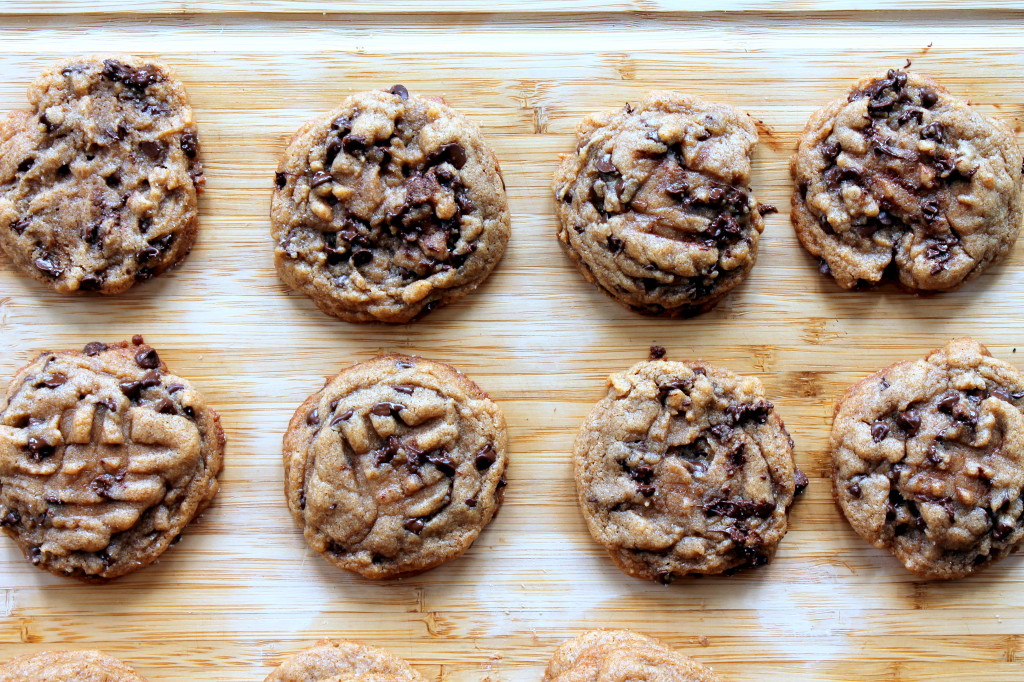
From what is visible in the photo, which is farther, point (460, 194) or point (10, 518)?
point (460, 194)

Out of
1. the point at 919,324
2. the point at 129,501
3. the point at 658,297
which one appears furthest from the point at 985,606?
the point at 129,501

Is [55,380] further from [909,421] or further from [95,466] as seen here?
[909,421]

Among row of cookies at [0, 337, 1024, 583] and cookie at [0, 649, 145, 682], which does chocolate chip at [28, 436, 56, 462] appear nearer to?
row of cookies at [0, 337, 1024, 583]

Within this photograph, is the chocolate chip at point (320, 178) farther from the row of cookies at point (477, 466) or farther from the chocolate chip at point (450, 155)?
the row of cookies at point (477, 466)

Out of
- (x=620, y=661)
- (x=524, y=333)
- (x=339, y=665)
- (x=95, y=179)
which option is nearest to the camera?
(x=620, y=661)

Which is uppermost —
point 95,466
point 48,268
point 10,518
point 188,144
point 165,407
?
point 188,144

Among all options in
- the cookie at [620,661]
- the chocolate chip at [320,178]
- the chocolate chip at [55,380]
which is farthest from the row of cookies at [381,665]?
the chocolate chip at [320,178]

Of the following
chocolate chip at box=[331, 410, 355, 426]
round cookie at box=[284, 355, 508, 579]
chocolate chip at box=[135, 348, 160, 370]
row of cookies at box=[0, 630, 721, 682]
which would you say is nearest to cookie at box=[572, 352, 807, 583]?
row of cookies at box=[0, 630, 721, 682]

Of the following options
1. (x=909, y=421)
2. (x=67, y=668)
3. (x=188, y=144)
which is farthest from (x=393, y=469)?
(x=909, y=421)
